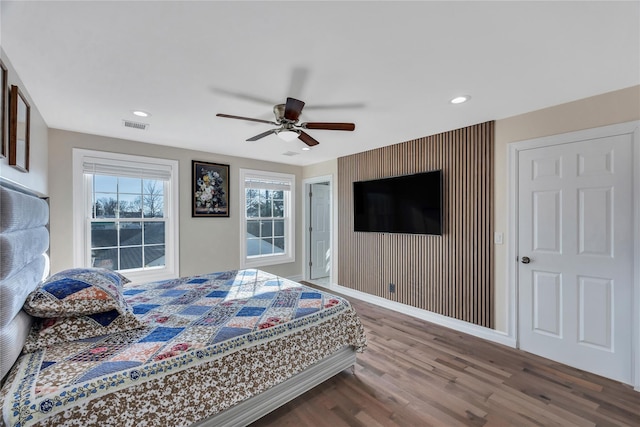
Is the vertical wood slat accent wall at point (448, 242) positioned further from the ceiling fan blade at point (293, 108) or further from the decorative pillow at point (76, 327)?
the decorative pillow at point (76, 327)

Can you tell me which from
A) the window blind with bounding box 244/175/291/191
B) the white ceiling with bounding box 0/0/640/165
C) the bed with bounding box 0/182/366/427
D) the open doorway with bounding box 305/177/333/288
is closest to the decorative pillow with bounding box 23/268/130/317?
the bed with bounding box 0/182/366/427

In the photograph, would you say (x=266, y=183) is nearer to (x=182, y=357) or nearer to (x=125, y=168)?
(x=125, y=168)

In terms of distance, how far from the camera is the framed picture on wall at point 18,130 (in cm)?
174

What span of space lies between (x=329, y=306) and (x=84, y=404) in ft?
5.13

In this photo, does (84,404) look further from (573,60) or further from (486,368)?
(573,60)

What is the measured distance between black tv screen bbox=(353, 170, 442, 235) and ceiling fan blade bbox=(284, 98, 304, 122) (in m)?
1.99

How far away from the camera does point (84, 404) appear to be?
116 cm

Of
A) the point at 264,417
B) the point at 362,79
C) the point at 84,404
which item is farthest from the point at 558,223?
the point at 84,404

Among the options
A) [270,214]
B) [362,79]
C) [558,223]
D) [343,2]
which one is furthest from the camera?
[270,214]

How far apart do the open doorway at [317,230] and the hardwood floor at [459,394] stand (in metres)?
2.89

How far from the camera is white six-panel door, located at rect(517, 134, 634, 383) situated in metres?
2.21

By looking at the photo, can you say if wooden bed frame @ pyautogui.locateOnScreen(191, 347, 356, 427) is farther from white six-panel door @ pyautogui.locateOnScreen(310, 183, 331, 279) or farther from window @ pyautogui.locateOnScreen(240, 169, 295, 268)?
white six-panel door @ pyautogui.locateOnScreen(310, 183, 331, 279)

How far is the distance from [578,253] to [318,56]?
9.24ft

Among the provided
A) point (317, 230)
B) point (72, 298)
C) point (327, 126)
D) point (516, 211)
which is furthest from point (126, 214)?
point (516, 211)
